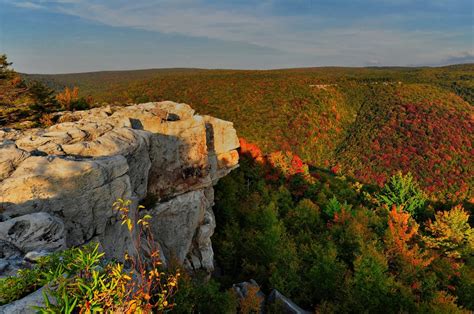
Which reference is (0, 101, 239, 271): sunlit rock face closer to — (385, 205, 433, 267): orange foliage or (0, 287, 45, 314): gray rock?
(0, 287, 45, 314): gray rock

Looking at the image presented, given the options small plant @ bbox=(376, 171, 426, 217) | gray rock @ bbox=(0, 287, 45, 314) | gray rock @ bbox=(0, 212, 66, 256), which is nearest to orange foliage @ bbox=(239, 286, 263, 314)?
gray rock @ bbox=(0, 212, 66, 256)

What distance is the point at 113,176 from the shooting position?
12328 millimetres

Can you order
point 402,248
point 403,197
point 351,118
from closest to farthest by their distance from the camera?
point 402,248
point 403,197
point 351,118

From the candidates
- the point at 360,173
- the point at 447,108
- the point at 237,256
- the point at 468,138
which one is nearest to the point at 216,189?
the point at 237,256

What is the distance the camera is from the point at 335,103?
122m

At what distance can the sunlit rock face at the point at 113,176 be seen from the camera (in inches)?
411

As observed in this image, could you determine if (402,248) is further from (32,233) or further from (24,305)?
(24,305)

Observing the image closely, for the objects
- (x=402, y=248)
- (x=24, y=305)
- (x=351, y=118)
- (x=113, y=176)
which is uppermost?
(x=113, y=176)

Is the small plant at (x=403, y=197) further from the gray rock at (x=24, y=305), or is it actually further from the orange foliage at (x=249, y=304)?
the gray rock at (x=24, y=305)

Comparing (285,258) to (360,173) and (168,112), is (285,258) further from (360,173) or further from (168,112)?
(360,173)

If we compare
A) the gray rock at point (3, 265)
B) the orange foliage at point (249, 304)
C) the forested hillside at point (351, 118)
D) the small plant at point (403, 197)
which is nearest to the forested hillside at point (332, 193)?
the orange foliage at point (249, 304)

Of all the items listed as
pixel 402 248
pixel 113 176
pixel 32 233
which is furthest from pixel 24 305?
pixel 402 248

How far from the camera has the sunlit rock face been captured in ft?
34.2

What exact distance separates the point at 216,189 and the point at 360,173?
68.1 meters
